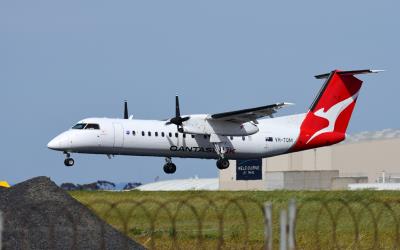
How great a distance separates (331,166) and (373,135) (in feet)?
49.7

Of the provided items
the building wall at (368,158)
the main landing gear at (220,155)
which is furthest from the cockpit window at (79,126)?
the building wall at (368,158)

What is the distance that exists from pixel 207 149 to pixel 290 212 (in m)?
35.8

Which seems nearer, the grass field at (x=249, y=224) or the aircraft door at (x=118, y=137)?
the grass field at (x=249, y=224)

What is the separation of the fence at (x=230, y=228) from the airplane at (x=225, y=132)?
11.3 meters

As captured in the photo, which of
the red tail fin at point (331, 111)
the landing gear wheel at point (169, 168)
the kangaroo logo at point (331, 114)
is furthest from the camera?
the kangaroo logo at point (331, 114)

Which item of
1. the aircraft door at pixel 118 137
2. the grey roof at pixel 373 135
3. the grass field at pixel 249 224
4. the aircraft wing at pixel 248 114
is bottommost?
the grass field at pixel 249 224

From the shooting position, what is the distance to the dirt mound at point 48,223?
58.6 ft

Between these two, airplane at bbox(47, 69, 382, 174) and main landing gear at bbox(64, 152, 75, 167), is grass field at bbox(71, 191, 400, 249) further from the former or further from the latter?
main landing gear at bbox(64, 152, 75, 167)

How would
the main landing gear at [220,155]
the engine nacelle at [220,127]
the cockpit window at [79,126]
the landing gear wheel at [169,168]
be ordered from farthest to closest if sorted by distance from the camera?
the main landing gear at [220,155] → the landing gear wheel at [169,168] → the engine nacelle at [220,127] → the cockpit window at [79,126]

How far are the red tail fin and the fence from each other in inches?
690

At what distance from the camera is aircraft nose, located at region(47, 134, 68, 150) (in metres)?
45.0

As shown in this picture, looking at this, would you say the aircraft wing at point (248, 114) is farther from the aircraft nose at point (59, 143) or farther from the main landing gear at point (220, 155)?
the aircraft nose at point (59, 143)

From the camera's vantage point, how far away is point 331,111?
5197 cm

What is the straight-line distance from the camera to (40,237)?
18031 millimetres
